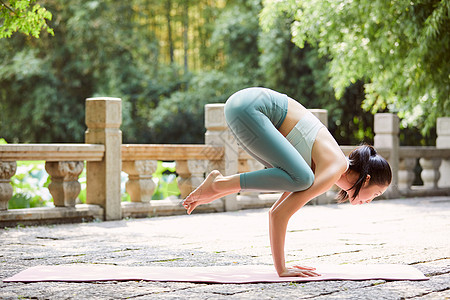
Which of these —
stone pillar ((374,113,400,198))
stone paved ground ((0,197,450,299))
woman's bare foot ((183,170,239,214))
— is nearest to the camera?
stone paved ground ((0,197,450,299))

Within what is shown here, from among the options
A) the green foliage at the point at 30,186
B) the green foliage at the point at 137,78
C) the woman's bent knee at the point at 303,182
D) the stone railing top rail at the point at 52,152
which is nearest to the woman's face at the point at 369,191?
the woman's bent knee at the point at 303,182

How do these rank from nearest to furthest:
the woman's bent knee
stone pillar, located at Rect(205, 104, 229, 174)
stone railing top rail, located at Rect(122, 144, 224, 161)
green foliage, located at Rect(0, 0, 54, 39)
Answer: the woman's bent knee
green foliage, located at Rect(0, 0, 54, 39)
stone railing top rail, located at Rect(122, 144, 224, 161)
stone pillar, located at Rect(205, 104, 229, 174)

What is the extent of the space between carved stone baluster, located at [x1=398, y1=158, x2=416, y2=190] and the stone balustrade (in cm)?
206

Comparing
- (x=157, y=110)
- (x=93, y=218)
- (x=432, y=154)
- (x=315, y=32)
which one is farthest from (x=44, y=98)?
(x=93, y=218)

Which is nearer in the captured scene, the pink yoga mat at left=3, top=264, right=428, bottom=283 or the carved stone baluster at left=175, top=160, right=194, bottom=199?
the pink yoga mat at left=3, top=264, right=428, bottom=283

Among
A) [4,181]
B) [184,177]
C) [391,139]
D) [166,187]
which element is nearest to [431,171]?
[391,139]

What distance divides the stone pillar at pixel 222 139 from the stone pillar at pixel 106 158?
1.73 meters

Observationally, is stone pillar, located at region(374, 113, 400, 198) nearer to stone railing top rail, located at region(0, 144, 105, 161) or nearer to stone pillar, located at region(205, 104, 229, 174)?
stone pillar, located at region(205, 104, 229, 174)

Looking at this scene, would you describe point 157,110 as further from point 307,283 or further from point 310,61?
point 307,283

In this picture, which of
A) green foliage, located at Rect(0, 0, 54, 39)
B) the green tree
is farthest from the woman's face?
the green tree

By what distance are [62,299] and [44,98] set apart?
22.7 metres

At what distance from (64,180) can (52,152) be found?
45 centimetres

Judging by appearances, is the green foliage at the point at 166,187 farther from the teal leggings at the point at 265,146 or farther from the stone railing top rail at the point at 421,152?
the teal leggings at the point at 265,146

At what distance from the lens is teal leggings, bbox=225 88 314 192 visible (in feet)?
14.0
